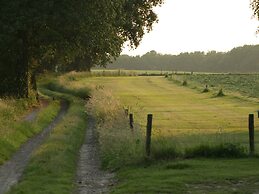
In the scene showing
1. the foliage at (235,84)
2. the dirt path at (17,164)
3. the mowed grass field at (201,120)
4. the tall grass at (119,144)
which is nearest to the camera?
the dirt path at (17,164)

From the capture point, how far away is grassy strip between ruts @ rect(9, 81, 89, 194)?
14.9 m

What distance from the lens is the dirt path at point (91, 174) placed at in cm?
1543

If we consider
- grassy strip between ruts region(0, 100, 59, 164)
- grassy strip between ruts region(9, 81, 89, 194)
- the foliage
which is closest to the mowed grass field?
grassy strip between ruts region(9, 81, 89, 194)

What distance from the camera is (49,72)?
95.0 metres

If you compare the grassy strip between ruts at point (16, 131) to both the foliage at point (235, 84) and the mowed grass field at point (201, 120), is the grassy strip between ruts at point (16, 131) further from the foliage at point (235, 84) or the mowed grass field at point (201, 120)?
the foliage at point (235, 84)

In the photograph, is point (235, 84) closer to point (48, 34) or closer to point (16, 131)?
point (48, 34)

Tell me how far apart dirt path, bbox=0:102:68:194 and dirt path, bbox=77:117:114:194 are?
6.82 ft

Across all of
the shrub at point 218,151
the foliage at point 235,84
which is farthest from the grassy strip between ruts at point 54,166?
the foliage at point 235,84

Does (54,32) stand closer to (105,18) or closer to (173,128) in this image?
(105,18)

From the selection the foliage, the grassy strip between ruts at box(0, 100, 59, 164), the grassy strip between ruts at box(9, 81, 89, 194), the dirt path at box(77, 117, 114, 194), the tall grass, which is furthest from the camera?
the foliage

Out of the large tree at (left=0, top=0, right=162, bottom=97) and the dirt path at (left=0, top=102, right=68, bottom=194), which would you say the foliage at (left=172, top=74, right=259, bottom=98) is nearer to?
the large tree at (left=0, top=0, right=162, bottom=97)

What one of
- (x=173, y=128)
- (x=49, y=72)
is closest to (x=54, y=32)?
(x=173, y=128)

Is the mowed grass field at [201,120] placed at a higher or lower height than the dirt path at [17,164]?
higher

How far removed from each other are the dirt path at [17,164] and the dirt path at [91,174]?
208 centimetres
